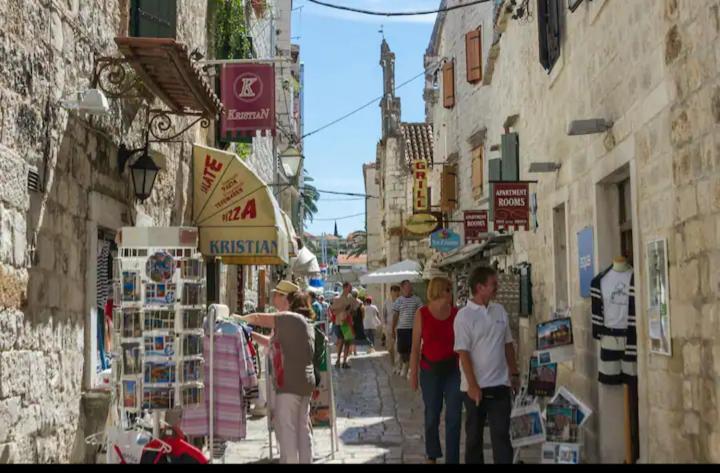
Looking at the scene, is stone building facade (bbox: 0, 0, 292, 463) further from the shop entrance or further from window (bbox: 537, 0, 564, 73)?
window (bbox: 537, 0, 564, 73)

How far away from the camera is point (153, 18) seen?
9086 mm

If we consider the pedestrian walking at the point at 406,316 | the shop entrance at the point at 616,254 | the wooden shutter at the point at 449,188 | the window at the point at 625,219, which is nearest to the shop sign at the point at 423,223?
the wooden shutter at the point at 449,188

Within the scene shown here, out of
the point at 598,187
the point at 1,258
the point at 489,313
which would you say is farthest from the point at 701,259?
the point at 1,258

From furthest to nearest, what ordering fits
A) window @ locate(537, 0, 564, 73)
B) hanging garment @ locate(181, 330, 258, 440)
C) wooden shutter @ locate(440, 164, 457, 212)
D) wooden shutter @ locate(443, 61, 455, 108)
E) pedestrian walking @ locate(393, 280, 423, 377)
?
wooden shutter @ locate(443, 61, 455, 108), wooden shutter @ locate(440, 164, 457, 212), pedestrian walking @ locate(393, 280, 423, 377), window @ locate(537, 0, 564, 73), hanging garment @ locate(181, 330, 258, 440)

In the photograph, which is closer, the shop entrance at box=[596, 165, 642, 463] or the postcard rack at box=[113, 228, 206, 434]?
the postcard rack at box=[113, 228, 206, 434]

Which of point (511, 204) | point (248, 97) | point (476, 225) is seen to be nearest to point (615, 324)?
point (511, 204)

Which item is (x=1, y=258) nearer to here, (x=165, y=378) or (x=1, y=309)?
(x=1, y=309)

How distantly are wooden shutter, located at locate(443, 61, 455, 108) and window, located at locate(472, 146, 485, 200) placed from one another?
374 centimetres

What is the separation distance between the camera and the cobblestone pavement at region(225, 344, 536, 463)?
28.6 ft

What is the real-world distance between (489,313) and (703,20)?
9.07 ft

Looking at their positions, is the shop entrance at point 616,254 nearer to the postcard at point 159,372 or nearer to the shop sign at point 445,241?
the postcard at point 159,372

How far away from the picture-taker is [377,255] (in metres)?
44.7

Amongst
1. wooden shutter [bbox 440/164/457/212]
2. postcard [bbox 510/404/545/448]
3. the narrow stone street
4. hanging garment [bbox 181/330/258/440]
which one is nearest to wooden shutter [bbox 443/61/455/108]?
wooden shutter [bbox 440/164/457/212]

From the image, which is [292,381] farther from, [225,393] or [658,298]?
[658,298]
